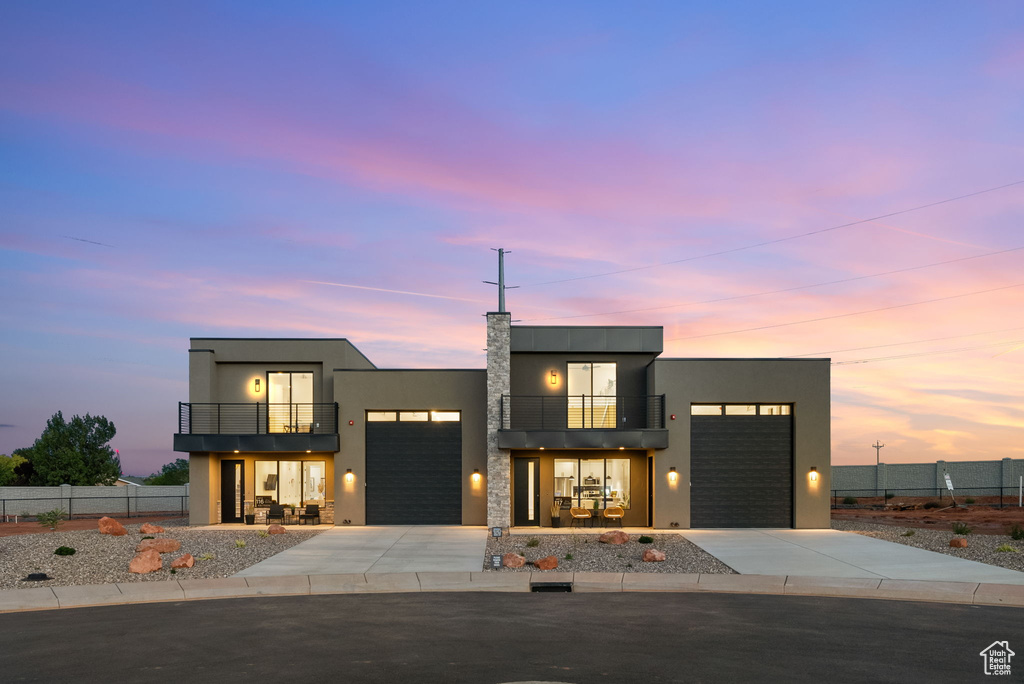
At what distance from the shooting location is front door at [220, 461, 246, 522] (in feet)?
92.0

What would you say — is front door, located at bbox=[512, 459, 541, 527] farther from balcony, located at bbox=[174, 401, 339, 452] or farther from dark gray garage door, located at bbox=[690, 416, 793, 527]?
balcony, located at bbox=[174, 401, 339, 452]

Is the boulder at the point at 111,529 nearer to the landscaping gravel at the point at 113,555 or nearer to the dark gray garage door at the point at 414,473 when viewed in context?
the landscaping gravel at the point at 113,555

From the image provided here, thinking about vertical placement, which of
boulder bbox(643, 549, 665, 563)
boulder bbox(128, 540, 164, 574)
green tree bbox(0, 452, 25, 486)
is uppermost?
boulder bbox(128, 540, 164, 574)

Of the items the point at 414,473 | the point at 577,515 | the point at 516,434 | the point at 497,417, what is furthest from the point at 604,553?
the point at 414,473

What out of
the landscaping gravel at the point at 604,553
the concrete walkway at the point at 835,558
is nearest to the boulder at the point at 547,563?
the landscaping gravel at the point at 604,553

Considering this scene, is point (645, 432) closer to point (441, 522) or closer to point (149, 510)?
point (441, 522)

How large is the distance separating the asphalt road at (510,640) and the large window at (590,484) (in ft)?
39.8

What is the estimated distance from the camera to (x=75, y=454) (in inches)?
1790

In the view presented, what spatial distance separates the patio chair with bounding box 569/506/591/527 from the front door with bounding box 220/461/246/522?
38.0ft

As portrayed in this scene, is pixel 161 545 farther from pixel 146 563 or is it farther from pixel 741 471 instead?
pixel 741 471

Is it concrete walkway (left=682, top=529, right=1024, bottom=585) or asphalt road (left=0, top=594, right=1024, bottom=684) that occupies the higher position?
asphalt road (left=0, top=594, right=1024, bottom=684)

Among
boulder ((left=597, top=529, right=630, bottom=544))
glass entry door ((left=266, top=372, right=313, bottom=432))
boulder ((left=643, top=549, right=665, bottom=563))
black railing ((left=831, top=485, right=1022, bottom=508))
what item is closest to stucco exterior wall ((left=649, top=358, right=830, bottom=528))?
boulder ((left=597, top=529, right=630, bottom=544))

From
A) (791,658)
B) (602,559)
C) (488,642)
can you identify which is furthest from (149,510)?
(791,658)

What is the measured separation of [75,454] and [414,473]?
93.7 feet
